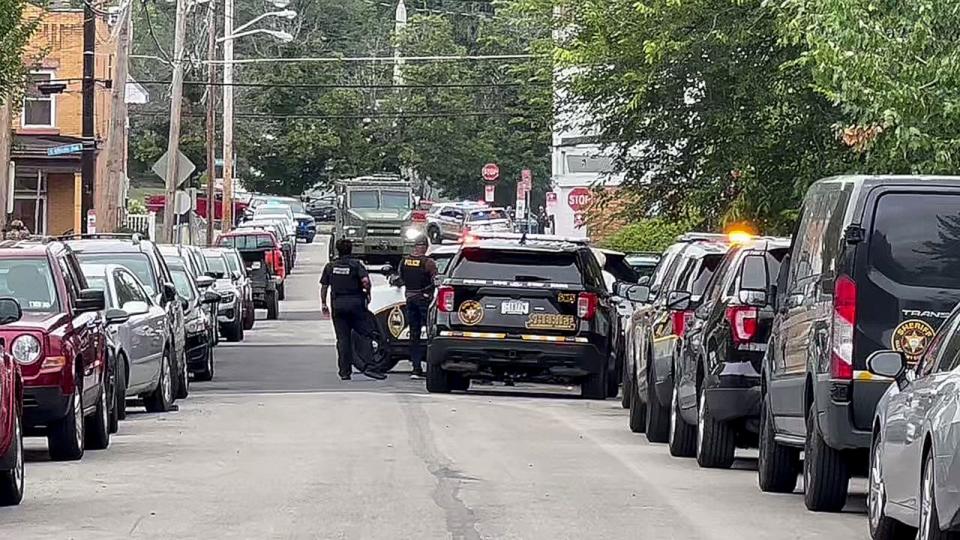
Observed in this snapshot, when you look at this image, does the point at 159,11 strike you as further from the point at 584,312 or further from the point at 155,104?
the point at 584,312

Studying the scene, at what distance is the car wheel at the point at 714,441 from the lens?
51.8 ft

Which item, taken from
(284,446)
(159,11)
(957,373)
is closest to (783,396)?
(957,373)

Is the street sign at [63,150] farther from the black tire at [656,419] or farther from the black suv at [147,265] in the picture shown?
the black tire at [656,419]

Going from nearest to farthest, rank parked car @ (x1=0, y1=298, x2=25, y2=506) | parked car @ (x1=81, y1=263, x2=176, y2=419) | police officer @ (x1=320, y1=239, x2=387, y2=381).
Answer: parked car @ (x1=0, y1=298, x2=25, y2=506) < parked car @ (x1=81, y1=263, x2=176, y2=419) < police officer @ (x1=320, y1=239, x2=387, y2=381)

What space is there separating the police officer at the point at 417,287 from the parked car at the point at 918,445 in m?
15.0

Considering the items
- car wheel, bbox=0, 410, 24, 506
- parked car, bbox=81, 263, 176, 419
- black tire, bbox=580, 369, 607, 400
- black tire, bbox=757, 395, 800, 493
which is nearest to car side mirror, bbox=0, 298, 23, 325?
car wheel, bbox=0, 410, 24, 506

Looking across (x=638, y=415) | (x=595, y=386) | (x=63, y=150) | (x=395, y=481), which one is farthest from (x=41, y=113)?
(x=395, y=481)

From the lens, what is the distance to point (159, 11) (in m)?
95.8

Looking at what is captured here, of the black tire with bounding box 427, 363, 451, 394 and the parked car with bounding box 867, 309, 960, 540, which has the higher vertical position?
the parked car with bounding box 867, 309, 960, 540

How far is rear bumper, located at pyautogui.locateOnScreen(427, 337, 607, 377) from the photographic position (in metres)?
22.8

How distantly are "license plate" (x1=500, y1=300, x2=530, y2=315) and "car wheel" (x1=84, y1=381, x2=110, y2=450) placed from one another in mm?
6939

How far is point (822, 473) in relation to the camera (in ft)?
41.9

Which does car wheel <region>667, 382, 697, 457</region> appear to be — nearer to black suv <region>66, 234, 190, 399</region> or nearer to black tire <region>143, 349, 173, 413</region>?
black tire <region>143, 349, 173, 413</region>

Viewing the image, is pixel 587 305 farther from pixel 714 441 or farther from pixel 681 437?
pixel 714 441
